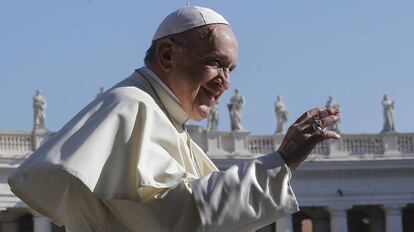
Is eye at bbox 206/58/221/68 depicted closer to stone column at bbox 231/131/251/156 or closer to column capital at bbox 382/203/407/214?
stone column at bbox 231/131/251/156

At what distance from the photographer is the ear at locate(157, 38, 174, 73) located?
4035 mm

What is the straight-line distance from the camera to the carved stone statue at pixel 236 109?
150 feet

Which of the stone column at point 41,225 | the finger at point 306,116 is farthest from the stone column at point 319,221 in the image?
the finger at point 306,116

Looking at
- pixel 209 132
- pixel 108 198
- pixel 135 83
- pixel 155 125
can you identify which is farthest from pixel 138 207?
pixel 209 132

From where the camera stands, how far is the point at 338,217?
45.9 m

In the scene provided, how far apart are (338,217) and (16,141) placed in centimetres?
1178

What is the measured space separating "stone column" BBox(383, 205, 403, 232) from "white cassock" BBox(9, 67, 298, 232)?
4226cm

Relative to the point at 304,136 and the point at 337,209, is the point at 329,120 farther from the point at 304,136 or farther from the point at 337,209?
the point at 337,209

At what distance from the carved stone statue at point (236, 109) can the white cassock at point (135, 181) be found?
137 ft

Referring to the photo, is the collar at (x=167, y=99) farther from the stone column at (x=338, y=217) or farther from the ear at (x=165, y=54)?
the stone column at (x=338, y=217)

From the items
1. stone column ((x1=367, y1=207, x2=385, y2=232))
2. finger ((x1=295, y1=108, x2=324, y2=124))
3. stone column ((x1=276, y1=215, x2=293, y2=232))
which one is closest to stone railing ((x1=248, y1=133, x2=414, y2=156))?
stone column ((x1=276, y1=215, x2=293, y2=232))

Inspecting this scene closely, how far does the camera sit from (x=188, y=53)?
396cm

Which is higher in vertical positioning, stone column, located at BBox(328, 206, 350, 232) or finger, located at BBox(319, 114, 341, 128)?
finger, located at BBox(319, 114, 341, 128)

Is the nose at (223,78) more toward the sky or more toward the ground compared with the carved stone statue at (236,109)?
more toward the sky
